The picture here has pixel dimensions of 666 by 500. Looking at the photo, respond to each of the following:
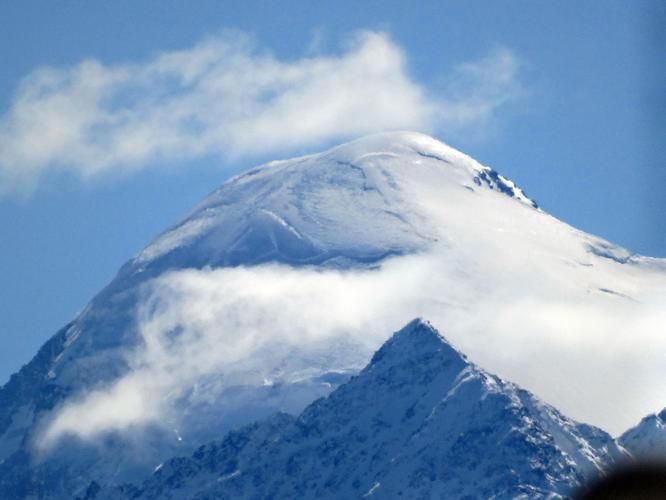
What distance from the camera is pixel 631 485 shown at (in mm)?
14625

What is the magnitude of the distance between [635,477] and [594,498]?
47 centimetres

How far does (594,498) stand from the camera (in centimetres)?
1451

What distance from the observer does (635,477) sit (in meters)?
14.8

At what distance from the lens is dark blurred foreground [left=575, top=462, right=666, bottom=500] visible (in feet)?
47.4

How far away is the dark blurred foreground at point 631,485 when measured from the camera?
47.4ft
